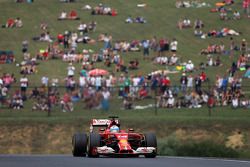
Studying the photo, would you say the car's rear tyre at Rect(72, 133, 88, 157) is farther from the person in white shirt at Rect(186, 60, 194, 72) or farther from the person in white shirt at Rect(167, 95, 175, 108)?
the person in white shirt at Rect(186, 60, 194, 72)

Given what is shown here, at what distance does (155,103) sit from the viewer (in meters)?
45.7

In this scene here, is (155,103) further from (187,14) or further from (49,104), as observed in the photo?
(187,14)

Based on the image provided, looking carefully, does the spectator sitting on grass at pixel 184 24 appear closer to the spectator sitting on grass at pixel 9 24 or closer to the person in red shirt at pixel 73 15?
the person in red shirt at pixel 73 15

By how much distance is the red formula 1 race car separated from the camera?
83.1ft

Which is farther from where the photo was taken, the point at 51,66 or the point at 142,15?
the point at 142,15

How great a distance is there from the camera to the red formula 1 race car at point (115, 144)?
25.3m

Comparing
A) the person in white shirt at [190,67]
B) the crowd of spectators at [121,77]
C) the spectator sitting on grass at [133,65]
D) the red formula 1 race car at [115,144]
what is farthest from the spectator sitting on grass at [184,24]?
the red formula 1 race car at [115,144]

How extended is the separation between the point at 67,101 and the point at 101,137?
2051 centimetres

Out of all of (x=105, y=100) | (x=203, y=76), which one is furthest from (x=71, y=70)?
(x=105, y=100)

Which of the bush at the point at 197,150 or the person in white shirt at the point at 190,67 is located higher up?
the person in white shirt at the point at 190,67

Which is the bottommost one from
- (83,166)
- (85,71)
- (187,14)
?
(83,166)

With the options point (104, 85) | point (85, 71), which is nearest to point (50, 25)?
point (85, 71)

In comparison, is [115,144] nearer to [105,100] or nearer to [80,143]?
[80,143]

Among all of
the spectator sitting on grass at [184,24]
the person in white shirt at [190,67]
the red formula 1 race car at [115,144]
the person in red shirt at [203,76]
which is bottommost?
the red formula 1 race car at [115,144]
